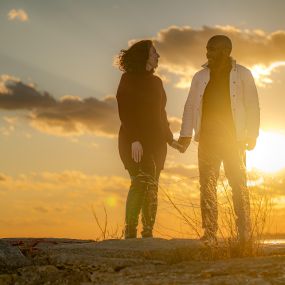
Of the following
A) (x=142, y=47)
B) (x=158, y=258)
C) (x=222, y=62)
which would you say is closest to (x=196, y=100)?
(x=222, y=62)

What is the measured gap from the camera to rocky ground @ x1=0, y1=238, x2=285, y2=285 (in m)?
4.13

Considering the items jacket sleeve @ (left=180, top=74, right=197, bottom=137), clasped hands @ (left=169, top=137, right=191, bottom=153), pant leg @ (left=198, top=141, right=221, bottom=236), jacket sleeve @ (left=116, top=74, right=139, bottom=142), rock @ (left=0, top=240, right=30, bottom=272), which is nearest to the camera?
rock @ (left=0, top=240, right=30, bottom=272)

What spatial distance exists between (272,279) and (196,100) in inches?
117

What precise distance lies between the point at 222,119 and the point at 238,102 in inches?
10.4

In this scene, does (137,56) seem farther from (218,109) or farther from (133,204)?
(133,204)

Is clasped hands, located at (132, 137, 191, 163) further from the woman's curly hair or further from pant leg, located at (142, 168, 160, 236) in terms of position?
the woman's curly hair

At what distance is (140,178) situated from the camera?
6.98 metres

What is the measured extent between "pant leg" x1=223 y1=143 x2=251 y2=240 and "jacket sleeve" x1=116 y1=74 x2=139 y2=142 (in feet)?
3.82

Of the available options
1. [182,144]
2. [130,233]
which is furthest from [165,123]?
[130,233]

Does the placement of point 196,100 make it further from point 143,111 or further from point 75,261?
point 75,261

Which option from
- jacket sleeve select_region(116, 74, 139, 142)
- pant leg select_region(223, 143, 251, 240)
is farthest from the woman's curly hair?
pant leg select_region(223, 143, 251, 240)

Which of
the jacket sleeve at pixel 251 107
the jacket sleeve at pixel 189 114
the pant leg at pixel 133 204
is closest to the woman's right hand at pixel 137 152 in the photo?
the pant leg at pixel 133 204

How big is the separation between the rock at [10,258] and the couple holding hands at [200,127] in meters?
1.86

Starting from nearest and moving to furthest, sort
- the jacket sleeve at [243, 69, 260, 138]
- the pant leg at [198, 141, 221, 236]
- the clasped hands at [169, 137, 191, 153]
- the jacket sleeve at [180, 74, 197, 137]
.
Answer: the pant leg at [198, 141, 221, 236] → the jacket sleeve at [243, 69, 260, 138] → the jacket sleeve at [180, 74, 197, 137] → the clasped hands at [169, 137, 191, 153]
